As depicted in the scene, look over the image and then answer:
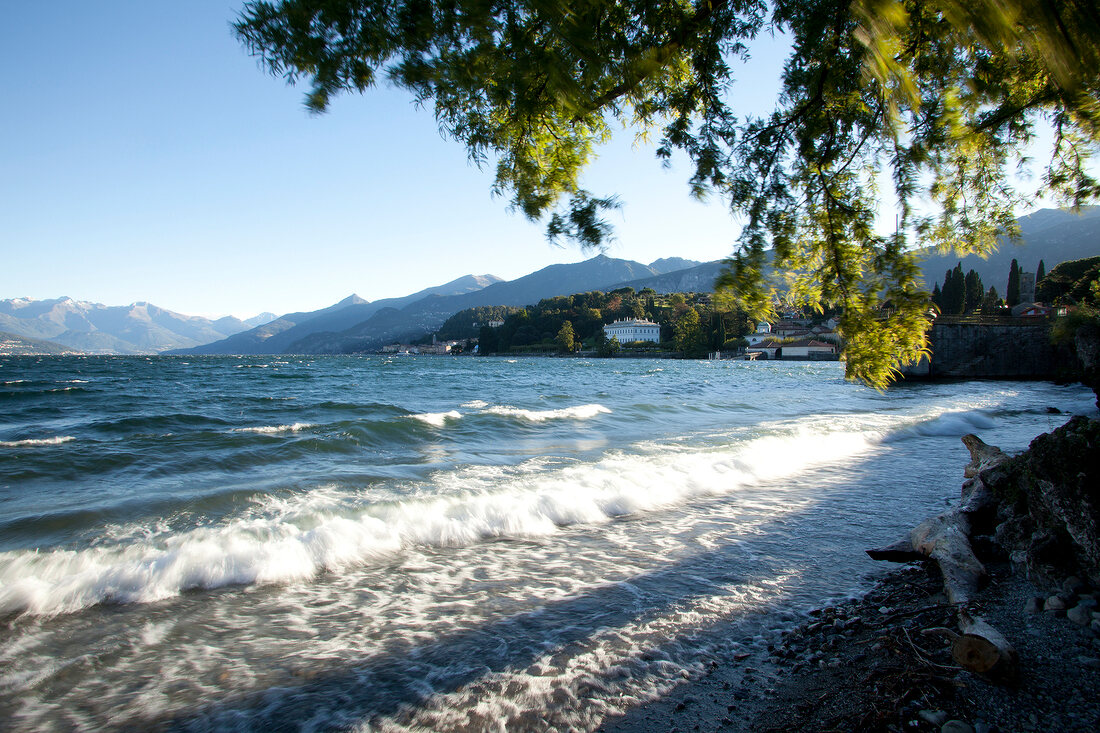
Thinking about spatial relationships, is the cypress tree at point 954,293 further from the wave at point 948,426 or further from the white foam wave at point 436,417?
the white foam wave at point 436,417

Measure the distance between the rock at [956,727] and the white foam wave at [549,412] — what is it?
46.3ft

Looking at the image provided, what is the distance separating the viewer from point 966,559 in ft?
13.0

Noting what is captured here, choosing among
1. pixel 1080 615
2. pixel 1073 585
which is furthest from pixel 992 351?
pixel 1080 615

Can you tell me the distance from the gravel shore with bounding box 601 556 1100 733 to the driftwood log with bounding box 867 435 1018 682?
0.28 feet

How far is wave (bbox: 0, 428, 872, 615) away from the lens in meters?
4.87

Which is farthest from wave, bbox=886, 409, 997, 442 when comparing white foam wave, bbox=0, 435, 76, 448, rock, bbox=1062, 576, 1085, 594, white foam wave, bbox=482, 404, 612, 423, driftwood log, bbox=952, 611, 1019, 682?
white foam wave, bbox=0, 435, 76, 448

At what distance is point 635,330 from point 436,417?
138 metres

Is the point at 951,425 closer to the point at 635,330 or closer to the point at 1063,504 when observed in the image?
the point at 1063,504

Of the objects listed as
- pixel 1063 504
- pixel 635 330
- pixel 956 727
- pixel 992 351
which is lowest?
pixel 992 351

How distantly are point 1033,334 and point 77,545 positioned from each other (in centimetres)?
5412

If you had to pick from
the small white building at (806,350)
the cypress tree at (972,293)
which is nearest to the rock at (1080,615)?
the cypress tree at (972,293)

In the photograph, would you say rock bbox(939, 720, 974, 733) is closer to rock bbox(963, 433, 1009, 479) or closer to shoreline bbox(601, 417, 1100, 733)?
shoreline bbox(601, 417, 1100, 733)

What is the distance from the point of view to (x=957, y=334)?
40.0 metres

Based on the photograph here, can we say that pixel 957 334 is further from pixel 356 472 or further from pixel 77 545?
pixel 77 545
